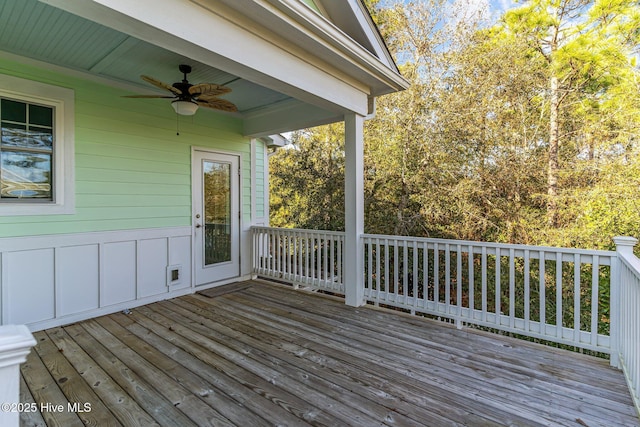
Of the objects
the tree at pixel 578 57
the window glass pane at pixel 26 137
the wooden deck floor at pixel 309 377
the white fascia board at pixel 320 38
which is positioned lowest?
the wooden deck floor at pixel 309 377

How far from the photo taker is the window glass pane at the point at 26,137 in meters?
3.21

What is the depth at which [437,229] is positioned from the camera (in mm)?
6715

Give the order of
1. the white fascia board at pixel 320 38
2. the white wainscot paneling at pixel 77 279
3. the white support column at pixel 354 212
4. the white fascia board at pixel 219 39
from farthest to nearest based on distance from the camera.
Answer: the white support column at pixel 354 212 → the white wainscot paneling at pixel 77 279 → the white fascia board at pixel 320 38 → the white fascia board at pixel 219 39

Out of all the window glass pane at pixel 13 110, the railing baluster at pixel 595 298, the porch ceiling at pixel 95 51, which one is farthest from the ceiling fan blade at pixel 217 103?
the railing baluster at pixel 595 298

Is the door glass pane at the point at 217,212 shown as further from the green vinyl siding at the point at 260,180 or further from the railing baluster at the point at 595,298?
the railing baluster at the point at 595,298

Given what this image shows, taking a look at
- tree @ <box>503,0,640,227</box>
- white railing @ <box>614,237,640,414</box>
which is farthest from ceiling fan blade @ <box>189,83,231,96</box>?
tree @ <box>503,0,640,227</box>

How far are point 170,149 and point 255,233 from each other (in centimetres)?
191

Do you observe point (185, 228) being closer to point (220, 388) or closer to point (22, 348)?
point (220, 388)

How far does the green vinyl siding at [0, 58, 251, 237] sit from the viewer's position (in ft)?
11.5

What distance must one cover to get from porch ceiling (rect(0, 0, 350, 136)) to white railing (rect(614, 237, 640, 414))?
3.29m

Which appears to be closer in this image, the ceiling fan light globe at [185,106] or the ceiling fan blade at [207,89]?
the ceiling fan blade at [207,89]

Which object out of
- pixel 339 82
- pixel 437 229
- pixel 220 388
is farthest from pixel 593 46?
pixel 220 388

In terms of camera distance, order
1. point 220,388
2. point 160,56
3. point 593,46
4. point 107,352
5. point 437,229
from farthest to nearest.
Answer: point 437,229, point 593,46, point 160,56, point 107,352, point 220,388

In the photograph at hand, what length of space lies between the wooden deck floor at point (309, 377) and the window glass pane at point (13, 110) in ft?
7.34
